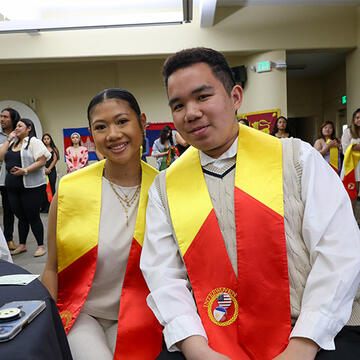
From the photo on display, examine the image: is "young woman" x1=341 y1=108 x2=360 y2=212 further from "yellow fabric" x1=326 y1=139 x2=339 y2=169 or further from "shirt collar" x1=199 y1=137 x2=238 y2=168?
"shirt collar" x1=199 y1=137 x2=238 y2=168

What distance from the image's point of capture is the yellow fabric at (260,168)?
3.69 ft

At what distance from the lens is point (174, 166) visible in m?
1.35

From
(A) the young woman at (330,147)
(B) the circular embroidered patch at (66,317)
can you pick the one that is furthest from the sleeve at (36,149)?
(A) the young woman at (330,147)

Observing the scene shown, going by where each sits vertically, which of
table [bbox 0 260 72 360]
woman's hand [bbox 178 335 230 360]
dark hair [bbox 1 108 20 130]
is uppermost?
dark hair [bbox 1 108 20 130]

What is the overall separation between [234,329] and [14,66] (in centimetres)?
910

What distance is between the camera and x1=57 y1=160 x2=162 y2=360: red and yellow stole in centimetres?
127

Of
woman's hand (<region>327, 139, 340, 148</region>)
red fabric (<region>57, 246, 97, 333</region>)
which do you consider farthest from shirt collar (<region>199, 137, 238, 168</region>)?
woman's hand (<region>327, 139, 340, 148</region>)

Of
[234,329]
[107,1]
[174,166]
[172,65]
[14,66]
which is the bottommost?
[234,329]

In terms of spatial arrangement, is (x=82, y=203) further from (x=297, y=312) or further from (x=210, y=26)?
(x=210, y=26)

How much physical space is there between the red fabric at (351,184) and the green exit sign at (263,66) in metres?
3.53

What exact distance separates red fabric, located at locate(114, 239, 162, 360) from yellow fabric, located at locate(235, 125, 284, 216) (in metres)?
0.51

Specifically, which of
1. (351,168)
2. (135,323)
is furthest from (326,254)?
(351,168)

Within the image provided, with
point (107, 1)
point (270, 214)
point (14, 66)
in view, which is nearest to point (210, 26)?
point (107, 1)

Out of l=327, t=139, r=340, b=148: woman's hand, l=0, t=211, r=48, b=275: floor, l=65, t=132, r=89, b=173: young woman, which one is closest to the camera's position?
l=0, t=211, r=48, b=275: floor
